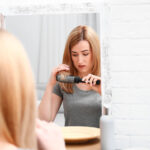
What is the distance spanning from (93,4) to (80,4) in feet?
0.23

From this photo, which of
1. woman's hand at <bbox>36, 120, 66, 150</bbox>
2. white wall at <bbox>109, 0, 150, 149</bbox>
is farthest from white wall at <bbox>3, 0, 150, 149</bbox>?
woman's hand at <bbox>36, 120, 66, 150</bbox>

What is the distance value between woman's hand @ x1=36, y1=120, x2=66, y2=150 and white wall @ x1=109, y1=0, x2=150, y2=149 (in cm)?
53

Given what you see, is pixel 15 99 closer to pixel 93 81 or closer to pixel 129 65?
pixel 93 81

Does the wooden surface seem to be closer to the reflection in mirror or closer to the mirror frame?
the mirror frame

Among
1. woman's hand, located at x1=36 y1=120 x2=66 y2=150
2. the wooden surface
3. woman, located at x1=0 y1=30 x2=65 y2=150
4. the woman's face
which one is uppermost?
the woman's face

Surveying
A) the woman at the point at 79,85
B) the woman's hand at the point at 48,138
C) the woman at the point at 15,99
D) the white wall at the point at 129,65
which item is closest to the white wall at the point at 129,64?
the white wall at the point at 129,65

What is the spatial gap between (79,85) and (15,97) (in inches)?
24.9

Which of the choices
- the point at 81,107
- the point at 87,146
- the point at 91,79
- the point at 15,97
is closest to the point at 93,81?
the point at 91,79

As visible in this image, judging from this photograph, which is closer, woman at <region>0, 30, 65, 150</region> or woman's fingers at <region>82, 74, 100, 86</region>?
woman at <region>0, 30, 65, 150</region>

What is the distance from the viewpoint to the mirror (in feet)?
4.30

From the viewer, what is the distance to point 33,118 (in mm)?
764

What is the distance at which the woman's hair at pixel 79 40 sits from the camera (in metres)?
1.31

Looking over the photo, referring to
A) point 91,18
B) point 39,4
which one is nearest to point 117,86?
point 91,18

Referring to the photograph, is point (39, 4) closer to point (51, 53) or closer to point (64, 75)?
point (51, 53)
